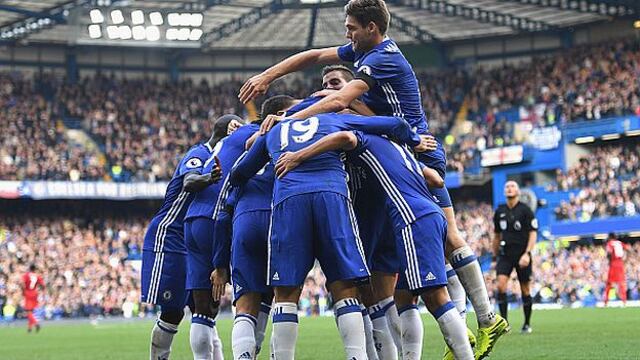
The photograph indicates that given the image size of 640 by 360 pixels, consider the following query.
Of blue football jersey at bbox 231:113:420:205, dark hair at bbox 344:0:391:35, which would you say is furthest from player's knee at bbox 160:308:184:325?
dark hair at bbox 344:0:391:35

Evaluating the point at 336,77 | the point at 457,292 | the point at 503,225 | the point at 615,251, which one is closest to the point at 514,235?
the point at 503,225

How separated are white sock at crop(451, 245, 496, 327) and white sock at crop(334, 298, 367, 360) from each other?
1897 millimetres

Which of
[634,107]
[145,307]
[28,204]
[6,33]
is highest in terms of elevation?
[6,33]

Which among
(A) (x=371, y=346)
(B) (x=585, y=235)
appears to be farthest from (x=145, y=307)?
Result: (A) (x=371, y=346)

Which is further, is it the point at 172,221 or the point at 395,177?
the point at 172,221

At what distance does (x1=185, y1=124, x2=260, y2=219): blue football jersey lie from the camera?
334 inches

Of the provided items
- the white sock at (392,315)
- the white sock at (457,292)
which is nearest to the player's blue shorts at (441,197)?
the white sock at (457,292)

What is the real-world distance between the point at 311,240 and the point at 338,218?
250mm

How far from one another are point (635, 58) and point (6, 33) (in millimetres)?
27995

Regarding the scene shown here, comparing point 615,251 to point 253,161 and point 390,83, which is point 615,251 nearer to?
point 390,83

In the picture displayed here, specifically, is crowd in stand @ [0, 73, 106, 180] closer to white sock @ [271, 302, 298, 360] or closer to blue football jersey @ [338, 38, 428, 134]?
blue football jersey @ [338, 38, 428, 134]

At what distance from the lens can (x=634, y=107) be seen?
41969mm

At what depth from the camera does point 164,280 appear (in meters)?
9.12

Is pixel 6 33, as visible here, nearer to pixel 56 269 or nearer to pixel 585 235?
pixel 56 269
